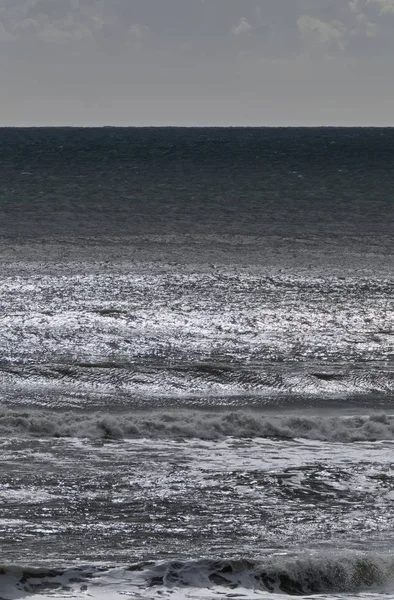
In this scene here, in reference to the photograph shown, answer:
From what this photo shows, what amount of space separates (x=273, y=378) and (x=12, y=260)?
427 inches

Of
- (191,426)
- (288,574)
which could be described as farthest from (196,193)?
(288,574)

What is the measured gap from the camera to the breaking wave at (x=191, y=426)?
39.9 feet

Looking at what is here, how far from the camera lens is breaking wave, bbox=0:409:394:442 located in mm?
12164

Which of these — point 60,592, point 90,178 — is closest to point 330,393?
point 60,592

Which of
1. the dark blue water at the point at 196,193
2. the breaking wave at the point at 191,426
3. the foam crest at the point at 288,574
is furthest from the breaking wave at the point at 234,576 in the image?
the dark blue water at the point at 196,193

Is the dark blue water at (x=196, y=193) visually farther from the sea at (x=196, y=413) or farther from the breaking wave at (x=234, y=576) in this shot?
the breaking wave at (x=234, y=576)

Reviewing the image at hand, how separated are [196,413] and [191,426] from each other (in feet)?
2.07

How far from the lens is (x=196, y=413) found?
13031 mm

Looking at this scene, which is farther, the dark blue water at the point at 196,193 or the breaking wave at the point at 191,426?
the dark blue water at the point at 196,193

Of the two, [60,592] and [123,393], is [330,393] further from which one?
[60,592]

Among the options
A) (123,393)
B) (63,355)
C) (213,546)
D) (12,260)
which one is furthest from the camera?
(12,260)

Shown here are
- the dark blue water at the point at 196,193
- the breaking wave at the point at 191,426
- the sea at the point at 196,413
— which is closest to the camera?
the sea at the point at 196,413

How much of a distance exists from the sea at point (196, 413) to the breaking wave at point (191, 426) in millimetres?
26

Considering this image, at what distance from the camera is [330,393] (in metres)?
14.4
